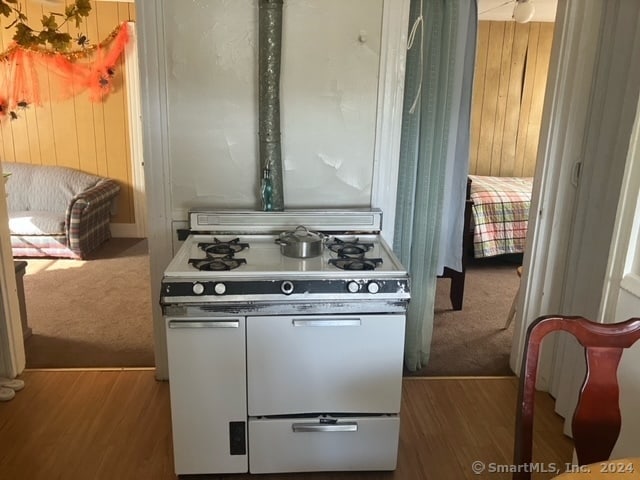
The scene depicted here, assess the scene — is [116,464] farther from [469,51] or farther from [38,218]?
[38,218]

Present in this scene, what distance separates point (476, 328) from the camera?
11.5ft

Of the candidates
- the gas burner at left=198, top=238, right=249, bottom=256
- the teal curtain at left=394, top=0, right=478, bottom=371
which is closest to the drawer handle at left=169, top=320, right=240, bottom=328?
the gas burner at left=198, top=238, right=249, bottom=256

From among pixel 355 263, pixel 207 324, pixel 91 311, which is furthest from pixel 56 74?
pixel 355 263

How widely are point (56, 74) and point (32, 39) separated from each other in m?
3.22

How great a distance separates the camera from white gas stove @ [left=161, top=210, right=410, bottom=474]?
1.81 m

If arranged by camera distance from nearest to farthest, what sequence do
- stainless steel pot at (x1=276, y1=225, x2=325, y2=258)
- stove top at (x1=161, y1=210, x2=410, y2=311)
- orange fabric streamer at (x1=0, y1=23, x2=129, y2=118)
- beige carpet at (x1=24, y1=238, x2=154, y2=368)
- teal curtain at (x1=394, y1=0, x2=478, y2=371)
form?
stove top at (x1=161, y1=210, x2=410, y2=311)
stainless steel pot at (x1=276, y1=225, x2=325, y2=258)
teal curtain at (x1=394, y1=0, x2=478, y2=371)
beige carpet at (x1=24, y1=238, x2=154, y2=368)
orange fabric streamer at (x1=0, y1=23, x2=129, y2=118)

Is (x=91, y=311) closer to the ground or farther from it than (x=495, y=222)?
closer to the ground

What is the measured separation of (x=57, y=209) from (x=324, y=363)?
403cm

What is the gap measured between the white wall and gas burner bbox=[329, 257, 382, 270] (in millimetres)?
628

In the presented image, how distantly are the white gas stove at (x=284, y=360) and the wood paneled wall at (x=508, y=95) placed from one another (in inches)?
171

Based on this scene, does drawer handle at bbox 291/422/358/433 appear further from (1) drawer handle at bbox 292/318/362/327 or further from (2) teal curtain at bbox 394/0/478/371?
(2) teal curtain at bbox 394/0/478/371

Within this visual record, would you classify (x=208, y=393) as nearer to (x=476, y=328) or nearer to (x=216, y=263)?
(x=216, y=263)

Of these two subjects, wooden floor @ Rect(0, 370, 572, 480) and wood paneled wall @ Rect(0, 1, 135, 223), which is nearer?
wooden floor @ Rect(0, 370, 572, 480)

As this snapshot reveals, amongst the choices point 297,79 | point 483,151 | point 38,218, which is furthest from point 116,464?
point 483,151
